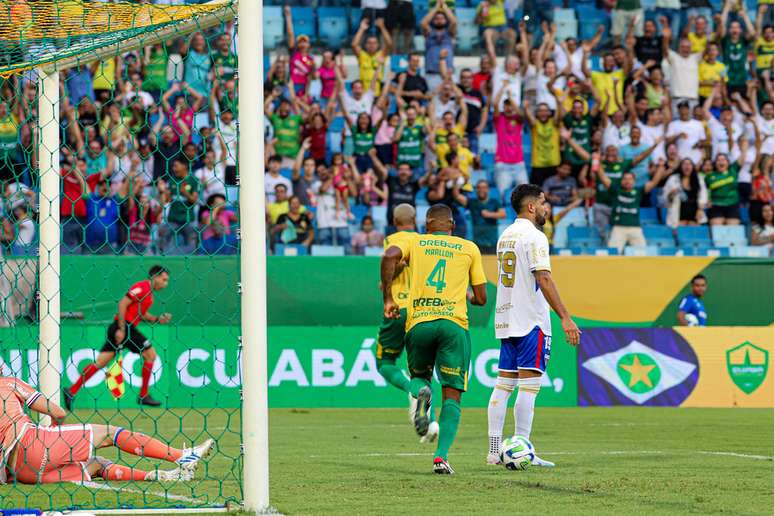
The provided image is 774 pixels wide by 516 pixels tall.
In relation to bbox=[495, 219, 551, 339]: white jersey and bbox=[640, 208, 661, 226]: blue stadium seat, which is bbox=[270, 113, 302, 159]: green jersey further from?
bbox=[495, 219, 551, 339]: white jersey

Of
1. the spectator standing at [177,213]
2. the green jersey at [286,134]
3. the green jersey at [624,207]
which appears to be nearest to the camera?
the spectator standing at [177,213]

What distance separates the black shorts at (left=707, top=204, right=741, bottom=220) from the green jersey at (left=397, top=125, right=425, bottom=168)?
4836 mm

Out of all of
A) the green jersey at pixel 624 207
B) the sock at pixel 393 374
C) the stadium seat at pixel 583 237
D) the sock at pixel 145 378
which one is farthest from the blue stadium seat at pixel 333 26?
the sock at pixel 393 374

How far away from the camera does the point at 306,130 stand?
21.3 metres

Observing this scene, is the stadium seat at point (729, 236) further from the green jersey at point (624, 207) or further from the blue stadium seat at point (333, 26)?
the blue stadium seat at point (333, 26)

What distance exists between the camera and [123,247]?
11617 mm

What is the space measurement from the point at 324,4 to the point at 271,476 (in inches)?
627

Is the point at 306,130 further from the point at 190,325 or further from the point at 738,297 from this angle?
the point at 738,297

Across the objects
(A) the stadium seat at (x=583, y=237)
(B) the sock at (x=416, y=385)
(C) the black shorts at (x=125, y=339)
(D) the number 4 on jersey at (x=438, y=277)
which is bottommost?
(C) the black shorts at (x=125, y=339)

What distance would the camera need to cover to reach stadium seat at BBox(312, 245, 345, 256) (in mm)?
19609

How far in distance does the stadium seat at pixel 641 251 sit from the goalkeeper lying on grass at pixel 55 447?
43.0 ft

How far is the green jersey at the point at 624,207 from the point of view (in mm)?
20625

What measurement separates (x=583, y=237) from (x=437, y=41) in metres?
4.61

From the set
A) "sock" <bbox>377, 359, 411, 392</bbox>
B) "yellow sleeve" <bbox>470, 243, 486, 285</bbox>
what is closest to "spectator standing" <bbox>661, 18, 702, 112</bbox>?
"sock" <bbox>377, 359, 411, 392</bbox>
